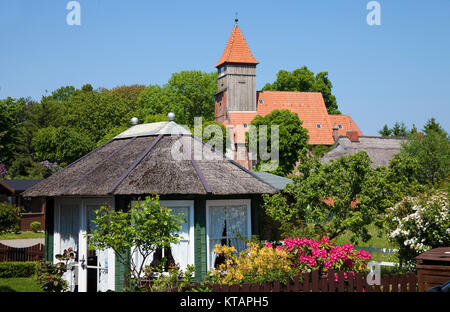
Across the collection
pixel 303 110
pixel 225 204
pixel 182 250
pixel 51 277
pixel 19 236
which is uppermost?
pixel 303 110

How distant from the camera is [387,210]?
1502cm

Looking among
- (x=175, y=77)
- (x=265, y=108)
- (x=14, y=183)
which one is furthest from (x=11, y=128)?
(x=265, y=108)

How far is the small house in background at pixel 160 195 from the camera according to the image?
46.3 feet

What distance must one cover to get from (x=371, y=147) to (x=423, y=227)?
43947 millimetres

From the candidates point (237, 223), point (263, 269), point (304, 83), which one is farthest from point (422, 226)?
point (304, 83)

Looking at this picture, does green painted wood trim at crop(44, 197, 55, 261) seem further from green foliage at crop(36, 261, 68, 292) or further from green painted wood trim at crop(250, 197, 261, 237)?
green painted wood trim at crop(250, 197, 261, 237)

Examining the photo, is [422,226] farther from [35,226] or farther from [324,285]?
[35,226]

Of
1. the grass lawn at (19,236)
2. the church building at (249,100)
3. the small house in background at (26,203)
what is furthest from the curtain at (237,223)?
the church building at (249,100)

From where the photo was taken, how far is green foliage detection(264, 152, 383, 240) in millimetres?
15445

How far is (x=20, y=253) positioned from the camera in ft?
69.8

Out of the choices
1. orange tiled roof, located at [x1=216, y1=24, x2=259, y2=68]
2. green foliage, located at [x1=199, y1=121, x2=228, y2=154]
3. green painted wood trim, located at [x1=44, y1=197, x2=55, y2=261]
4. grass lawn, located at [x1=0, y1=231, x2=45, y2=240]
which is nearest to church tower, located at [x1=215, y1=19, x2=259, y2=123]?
orange tiled roof, located at [x1=216, y1=24, x2=259, y2=68]

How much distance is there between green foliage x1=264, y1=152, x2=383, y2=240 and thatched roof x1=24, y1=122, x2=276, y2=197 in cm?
117
